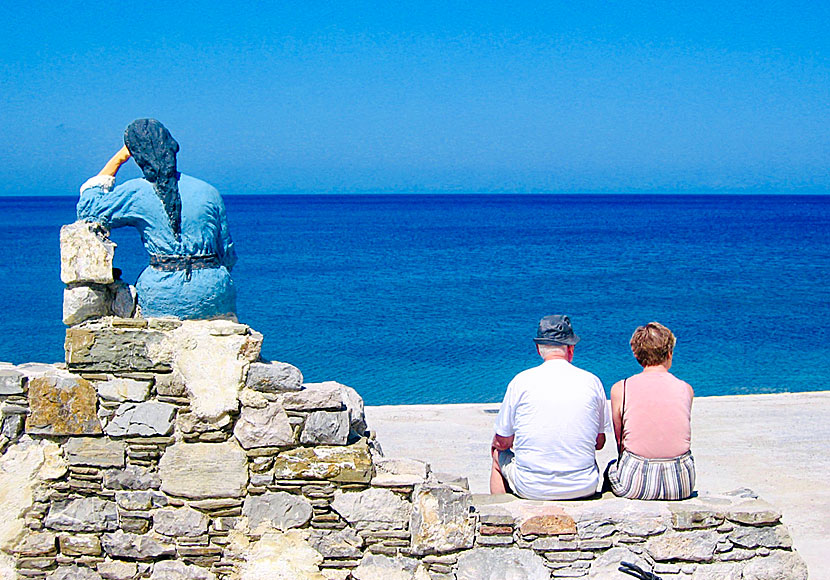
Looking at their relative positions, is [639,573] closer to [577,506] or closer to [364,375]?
[577,506]

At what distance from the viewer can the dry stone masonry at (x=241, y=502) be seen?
170 inches

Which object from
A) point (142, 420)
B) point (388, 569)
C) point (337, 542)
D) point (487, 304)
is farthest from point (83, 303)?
point (487, 304)

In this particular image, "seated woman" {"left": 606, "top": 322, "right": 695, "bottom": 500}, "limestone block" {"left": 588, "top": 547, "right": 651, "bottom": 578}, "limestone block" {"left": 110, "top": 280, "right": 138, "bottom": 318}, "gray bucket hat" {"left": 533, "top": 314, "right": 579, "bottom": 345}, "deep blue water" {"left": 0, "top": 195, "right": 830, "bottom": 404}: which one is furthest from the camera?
"deep blue water" {"left": 0, "top": 195, "right": 830, "bottom": 404}

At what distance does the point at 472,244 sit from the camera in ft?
211

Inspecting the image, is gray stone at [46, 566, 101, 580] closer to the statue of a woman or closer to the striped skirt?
the statue of a woman

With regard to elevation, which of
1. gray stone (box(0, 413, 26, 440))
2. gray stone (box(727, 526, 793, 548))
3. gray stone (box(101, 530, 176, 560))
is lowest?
gray stone (box(101, 530, 176, 560))

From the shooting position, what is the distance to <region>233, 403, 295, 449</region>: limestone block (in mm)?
4379

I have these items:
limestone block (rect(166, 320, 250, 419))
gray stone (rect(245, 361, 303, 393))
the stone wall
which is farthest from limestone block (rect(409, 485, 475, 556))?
limestone block (rect(166, 320, 250, 419))

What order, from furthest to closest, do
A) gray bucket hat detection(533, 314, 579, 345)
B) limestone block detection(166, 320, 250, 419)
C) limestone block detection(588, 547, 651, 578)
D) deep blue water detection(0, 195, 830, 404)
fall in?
deep blue water detection(0, 195, 830, 404) → gray bucket hat detection(533, 314, 579, 345) → limestone block detection(166, 320, 250, 419) → limestone block detection(588, 547, 651, 578)

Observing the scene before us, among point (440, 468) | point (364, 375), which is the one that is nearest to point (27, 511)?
point (440, 468)

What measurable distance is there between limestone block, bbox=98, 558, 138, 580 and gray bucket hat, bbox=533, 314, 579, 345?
267cm

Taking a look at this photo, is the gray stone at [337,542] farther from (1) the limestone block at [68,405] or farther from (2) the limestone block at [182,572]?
(1) the limestone block at [68,405]

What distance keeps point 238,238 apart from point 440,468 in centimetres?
6157

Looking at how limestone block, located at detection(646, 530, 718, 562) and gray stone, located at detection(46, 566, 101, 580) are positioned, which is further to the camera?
gray stone, located at detection(46, 566, 101, 580)
